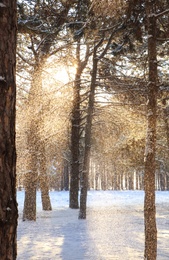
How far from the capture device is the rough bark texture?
1.89m

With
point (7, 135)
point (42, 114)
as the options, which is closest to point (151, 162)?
point (7, 135)

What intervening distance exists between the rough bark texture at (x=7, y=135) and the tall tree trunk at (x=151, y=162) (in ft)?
13.4

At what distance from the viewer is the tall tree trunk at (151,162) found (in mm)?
5492

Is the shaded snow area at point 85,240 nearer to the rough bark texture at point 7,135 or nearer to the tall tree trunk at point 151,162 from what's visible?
the tall tree trunk at point 151,162

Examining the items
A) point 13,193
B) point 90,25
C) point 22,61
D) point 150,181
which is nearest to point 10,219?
point 13,193

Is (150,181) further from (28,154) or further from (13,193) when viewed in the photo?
(28,154)

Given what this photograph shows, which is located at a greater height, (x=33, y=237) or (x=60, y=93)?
(x=60, y=93)

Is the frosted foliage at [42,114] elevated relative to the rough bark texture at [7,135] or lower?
elevated

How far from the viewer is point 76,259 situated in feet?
19.1

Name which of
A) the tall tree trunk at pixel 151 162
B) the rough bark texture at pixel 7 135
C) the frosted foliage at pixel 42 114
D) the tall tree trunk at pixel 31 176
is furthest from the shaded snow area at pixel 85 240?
the rough bark texture at pixel 7 135

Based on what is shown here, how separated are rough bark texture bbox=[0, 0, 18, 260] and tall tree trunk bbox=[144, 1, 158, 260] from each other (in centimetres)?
408

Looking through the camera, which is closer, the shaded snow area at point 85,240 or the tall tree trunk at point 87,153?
the shaded snow area at point 85,240

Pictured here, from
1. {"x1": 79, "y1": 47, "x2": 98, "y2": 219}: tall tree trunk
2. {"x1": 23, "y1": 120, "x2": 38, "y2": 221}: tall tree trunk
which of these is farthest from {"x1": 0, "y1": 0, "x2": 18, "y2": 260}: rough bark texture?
{"x1": 79, "y1": 47, "x2": 98, "y2": 219}: tall tree trunk

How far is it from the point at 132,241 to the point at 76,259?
2325mm
